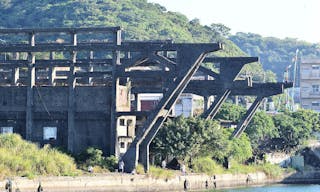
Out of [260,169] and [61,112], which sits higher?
[61,112]

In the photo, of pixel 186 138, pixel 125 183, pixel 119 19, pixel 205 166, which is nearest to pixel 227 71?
pixel 186 138

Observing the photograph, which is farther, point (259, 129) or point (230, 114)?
point (230, 114)

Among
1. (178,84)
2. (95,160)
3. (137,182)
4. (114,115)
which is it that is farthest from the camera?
(114,115)

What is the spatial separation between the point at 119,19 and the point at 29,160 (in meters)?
124

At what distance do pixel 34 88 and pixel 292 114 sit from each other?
39022mm

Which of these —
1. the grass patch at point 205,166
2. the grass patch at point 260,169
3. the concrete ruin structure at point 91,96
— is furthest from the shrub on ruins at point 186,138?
the grass patch at point 260,169

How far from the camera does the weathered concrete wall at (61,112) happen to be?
209 feet

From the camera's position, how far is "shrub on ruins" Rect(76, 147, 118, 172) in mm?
61156

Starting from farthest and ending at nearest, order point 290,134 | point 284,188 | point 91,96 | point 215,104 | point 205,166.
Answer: point 290,134 → point 284,188 → point 215,104 → point 205,166 → point 91,96

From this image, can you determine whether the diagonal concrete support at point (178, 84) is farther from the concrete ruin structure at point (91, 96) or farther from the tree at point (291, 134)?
the tree at point (291, 134)

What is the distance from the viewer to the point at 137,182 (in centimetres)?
5988

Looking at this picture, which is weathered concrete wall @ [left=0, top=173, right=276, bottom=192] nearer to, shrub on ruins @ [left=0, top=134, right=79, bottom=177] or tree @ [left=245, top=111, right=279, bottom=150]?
shrub on ruins @ [left=0, top=134, right=79, bottom=177]

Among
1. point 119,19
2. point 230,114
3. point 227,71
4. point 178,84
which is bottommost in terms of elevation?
point 230,114

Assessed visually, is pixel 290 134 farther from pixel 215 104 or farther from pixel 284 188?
pixel 215 104
